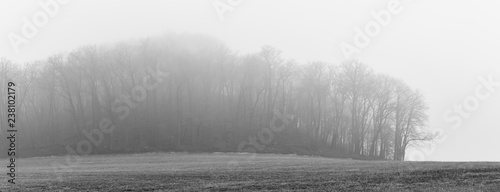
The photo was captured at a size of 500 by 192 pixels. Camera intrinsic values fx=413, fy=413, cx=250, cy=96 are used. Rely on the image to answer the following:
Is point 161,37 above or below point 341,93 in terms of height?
above

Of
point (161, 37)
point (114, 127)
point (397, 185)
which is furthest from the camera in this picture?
point (161, 37)

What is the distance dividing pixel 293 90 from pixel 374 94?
65.4 feet

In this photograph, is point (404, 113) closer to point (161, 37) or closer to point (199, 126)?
point (199, 126)

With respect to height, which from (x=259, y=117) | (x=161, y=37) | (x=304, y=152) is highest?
(x=161, y=37)

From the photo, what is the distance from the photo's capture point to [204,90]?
317 feet

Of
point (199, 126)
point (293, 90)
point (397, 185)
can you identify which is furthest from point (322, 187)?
point (293, 90)

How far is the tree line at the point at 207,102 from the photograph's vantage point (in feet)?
283

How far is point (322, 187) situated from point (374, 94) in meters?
72.1

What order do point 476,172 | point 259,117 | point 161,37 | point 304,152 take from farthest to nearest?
point 161,37 < point 259,117 < point 304,152 < point 476,172

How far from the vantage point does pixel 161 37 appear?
118m

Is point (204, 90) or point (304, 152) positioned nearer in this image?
point (304, 152)

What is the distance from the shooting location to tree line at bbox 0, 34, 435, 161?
8619 cm

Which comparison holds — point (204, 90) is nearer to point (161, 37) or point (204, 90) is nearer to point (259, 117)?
point (259, 117)

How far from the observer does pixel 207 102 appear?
9631cm
